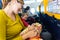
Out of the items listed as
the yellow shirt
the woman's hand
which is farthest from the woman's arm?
the woman's hand

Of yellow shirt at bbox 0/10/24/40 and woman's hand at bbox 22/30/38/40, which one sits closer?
yellow shirt at bbox 0/10/24/40

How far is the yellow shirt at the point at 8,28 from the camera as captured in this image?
153cm

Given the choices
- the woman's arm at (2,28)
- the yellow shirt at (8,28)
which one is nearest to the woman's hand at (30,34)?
the yellow shirt at (8,28)

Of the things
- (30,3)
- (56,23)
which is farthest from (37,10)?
(56,23)

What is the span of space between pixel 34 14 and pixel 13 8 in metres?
1.74

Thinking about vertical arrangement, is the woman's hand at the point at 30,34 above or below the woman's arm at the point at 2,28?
below

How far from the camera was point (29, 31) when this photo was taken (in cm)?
178

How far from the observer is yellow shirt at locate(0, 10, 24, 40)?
60.1 inches

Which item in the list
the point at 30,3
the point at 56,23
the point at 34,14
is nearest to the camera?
the point at 56,23

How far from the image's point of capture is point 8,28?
161cm

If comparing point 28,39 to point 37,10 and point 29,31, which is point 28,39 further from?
point 37,10

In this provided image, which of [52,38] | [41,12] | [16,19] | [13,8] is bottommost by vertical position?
[52,38]

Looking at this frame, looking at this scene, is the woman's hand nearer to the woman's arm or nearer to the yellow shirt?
the yellow shirt

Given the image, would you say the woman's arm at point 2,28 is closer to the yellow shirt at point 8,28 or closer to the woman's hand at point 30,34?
the yellow shirt at point 8,28
